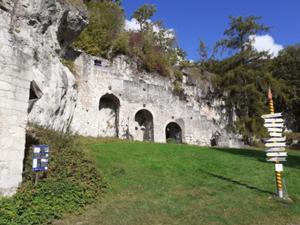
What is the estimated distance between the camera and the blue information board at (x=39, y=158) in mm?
7883

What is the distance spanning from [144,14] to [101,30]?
1327cm

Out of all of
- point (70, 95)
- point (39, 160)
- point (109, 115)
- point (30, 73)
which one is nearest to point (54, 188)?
point (39, 160)

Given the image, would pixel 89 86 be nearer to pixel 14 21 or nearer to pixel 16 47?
pixel 14 21

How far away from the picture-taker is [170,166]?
39.9 ft

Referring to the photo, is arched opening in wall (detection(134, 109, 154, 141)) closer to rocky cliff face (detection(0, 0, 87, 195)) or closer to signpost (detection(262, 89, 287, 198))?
rocky cliff face (detection(0, 0, 87, 195))

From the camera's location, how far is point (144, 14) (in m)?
36.8

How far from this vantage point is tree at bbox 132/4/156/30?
120ft

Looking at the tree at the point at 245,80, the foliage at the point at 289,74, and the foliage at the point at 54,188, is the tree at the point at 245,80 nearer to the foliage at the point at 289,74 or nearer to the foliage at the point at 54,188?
the foliage at the point at 289,74

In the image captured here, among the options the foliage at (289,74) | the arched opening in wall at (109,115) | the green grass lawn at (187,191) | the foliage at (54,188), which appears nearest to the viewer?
the foliage at (54,188)

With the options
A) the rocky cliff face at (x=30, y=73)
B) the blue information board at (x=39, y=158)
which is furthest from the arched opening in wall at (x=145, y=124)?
the blue information board at (x=39, y=158)

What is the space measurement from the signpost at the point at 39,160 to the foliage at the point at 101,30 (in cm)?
1692

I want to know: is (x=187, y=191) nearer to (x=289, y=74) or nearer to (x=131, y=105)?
(x=131, y=105)

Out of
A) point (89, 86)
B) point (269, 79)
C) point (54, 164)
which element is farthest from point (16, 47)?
point (269, 79)

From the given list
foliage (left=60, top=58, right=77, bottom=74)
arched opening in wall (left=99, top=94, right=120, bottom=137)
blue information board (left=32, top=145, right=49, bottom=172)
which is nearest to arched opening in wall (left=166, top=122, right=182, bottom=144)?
arched opening in wall (left=99, top=94, right=120, bottom=137)
